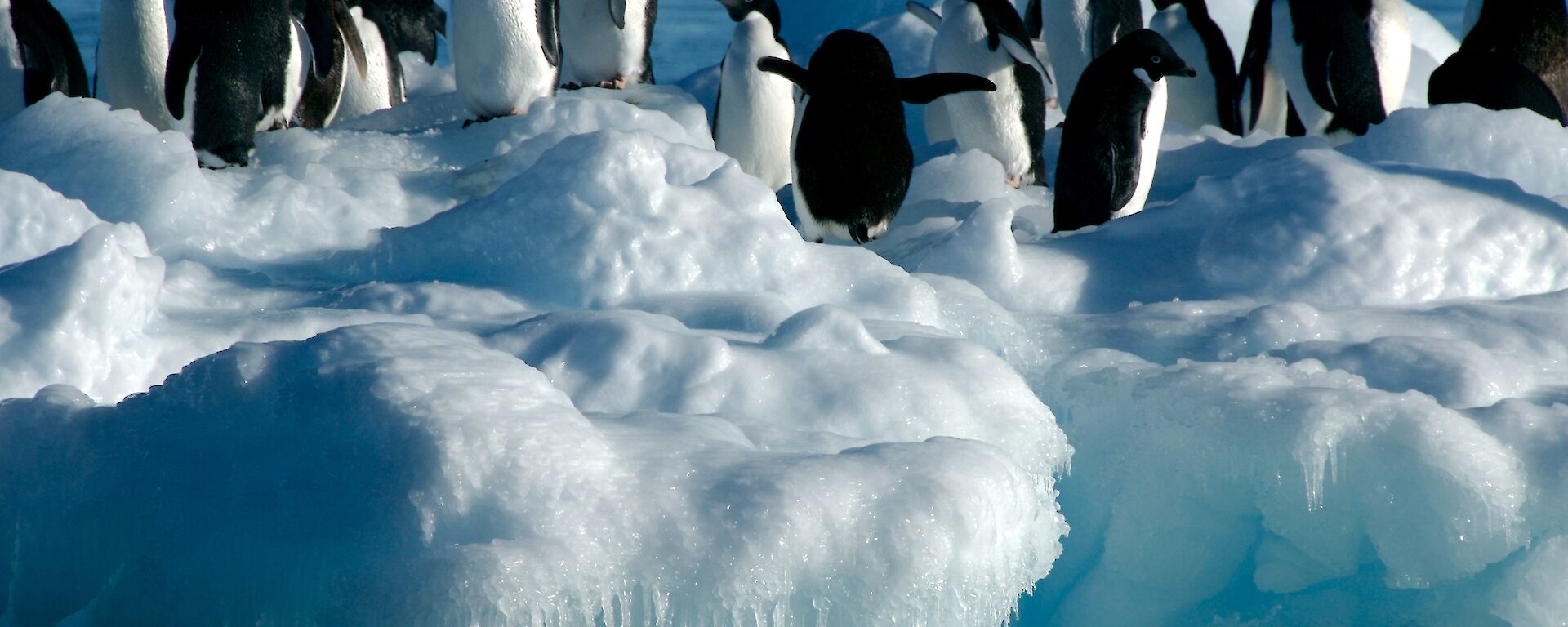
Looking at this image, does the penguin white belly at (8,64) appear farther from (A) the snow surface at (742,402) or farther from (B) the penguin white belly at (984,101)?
(B) the penguin white belly at (984,101)

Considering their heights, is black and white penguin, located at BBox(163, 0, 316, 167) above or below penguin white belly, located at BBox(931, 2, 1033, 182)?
above

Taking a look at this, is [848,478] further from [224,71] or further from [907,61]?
[907,61]

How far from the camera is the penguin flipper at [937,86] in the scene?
18.0ft

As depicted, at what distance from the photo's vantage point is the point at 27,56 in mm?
6176

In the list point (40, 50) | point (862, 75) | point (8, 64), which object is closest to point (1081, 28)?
point (862, 75)

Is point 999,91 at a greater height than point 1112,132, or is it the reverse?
point 1112,132

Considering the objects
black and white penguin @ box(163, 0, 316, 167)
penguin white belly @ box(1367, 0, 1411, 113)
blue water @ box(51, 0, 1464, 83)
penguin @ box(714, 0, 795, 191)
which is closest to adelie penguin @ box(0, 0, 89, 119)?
black and white penguin @ box(163, 0, 316, 167)

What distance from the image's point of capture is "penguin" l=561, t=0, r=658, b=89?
6648 mm

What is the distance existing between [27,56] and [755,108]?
3153mm

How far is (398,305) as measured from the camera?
2.94 metres

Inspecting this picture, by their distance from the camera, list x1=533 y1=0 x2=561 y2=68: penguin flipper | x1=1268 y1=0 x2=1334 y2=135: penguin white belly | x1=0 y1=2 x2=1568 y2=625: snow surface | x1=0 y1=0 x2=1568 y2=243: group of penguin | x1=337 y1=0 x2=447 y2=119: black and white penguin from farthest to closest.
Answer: x1=337 y1=0 x2=447 y2=119: black and white penguin, x1=1268 y1=0 x2=1334 y2=135: penguin white belly, x1=533 y1=0 x2=561 y2=68: penguin flipper, x1=0 y1=0 x2=1568 y2=243: group of penguin, x1=0 y1=2 x2=1568 y2=625: snow surface

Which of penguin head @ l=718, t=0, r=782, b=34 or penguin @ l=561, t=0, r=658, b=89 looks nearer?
penguin head @ l=718, t=0, r=782, b=34

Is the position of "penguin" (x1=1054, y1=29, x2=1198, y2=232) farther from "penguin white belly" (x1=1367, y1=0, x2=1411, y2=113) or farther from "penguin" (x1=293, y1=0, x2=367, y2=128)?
"penguin" (x1=293, y1=0, x2=367, y2=128)

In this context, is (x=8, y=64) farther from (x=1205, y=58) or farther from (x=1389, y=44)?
(x=1389, y=44)
